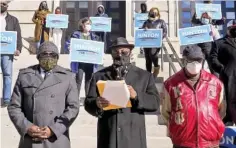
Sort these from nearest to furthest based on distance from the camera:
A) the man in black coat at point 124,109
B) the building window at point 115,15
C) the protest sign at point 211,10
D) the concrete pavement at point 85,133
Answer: the man in black coat at point 124,109 → the concrete pavement at point 85,133 → the protest sign at point 211,10 → the building window at point 115,15

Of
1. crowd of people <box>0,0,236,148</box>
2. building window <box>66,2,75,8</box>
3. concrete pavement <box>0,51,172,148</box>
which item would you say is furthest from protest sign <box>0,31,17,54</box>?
building window <box>66,2,75,8</box>

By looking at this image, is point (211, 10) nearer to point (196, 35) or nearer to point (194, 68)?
point (196, 35)


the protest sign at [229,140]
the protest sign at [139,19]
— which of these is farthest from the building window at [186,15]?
the protest sign at [229,140]

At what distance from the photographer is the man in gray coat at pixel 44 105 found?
4.25 m

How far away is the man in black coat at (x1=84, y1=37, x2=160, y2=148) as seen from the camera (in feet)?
14.3

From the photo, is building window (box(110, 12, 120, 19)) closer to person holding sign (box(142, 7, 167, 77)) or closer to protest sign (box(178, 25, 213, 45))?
person holding sign (box(142, 7, 167, 77))

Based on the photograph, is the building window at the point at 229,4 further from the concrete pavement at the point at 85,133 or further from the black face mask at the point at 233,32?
the black face mask at the point at 233,32

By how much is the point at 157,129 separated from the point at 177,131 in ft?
9.28

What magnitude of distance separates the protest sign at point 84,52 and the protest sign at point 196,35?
7.64 ft

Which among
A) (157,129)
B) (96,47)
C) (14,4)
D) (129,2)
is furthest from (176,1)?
(157,129)

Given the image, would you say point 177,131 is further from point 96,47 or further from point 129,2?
point 129,2

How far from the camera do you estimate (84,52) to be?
8398 millimetres

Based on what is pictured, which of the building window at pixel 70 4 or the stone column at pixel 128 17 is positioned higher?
the building window at pixel 70 4

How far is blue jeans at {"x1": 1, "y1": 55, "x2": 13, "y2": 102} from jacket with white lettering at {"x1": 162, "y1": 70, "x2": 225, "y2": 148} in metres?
4.63
